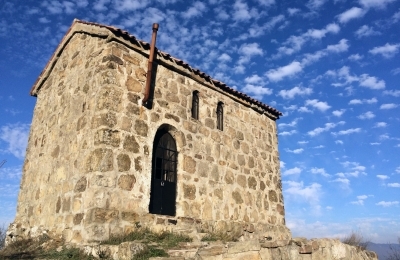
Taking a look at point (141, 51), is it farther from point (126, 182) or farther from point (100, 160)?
point (126, 182)

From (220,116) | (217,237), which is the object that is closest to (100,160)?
(217,237)

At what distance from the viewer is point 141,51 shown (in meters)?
8.56

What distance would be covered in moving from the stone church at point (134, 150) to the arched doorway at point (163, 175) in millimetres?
25

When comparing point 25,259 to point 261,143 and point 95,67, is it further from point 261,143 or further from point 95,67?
point 261,143

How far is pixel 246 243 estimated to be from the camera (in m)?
5.46

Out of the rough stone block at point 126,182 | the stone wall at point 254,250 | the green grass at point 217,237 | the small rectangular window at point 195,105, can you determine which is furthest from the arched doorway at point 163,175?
the stone wall at point 254,250

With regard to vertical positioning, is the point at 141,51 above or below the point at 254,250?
above

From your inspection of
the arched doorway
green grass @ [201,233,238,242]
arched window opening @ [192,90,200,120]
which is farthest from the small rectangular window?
green grass @ [201,233,238,242]

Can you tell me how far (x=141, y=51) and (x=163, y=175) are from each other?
10.5 ft

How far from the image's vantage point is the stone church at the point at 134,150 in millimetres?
7324

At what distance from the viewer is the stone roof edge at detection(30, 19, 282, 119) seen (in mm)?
8234

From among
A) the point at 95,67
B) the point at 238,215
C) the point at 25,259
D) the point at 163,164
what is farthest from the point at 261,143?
the point at 25,259

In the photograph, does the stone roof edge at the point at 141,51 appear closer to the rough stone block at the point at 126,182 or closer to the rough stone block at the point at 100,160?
the rough stone block at the point at 100,160

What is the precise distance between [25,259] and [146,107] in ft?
13.6
